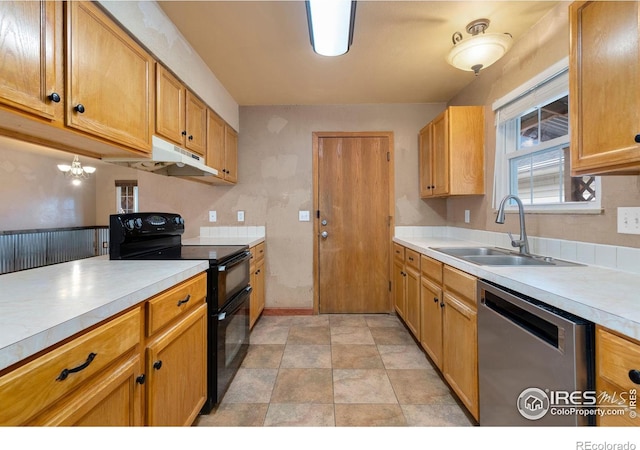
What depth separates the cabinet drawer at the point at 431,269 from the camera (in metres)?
1.89

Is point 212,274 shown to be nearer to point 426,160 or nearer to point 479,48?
point 479,48

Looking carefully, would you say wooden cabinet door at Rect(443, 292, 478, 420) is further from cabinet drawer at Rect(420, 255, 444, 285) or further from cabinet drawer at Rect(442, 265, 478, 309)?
cabinet drawer at Rect(420, 255, 444, 285)

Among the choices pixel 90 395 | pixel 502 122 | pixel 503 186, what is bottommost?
pixel 90 395

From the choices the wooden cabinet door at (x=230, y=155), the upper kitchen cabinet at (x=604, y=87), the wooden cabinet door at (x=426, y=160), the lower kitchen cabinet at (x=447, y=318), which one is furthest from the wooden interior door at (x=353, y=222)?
the upper kitchen cabinet at (x=604, y=87)

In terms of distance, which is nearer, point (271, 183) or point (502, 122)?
point (502, 122)

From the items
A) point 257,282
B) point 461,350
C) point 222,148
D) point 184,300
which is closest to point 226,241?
point 257,282

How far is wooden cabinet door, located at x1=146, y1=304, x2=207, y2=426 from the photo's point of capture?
1.10 m

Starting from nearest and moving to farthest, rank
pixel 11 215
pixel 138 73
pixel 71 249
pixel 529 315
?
pixel 529 315, pixel 138 73, pixel 11 215, pixel 71 249

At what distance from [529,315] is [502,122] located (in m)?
1.78

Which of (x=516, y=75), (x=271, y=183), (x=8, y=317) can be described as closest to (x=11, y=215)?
(x=271, y=183)

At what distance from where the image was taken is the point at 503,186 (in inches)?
89.7

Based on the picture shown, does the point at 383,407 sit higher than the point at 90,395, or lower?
lower
